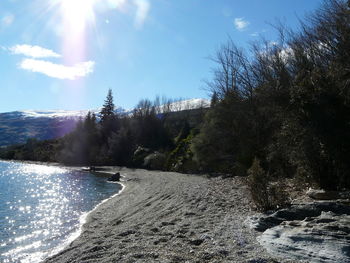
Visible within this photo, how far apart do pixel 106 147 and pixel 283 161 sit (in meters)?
54.6

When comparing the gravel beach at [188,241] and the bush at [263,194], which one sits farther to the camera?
the bush at [263,194]

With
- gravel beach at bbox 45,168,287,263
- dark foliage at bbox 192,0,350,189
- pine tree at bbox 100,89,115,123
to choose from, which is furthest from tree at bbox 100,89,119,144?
gravel beach at bbox 45,168,287,263

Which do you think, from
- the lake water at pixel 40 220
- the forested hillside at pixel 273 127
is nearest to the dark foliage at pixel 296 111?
the forested hillside at pixel 273 127

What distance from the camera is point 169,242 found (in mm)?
8297

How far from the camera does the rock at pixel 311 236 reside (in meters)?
5.94

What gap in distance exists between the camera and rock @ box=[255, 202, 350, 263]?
5.94 m

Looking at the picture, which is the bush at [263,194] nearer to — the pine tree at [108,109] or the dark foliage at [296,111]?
the dark foliage at [296,111]

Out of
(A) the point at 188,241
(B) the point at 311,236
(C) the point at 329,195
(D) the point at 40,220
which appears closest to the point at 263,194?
(C) the point at 329,195

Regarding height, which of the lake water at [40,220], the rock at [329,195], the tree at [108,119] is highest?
the tree at [108,119]

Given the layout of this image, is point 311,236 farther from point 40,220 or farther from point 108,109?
point 108,109

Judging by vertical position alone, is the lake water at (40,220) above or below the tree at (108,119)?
below

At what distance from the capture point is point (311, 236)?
21.3ft

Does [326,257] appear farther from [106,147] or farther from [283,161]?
[106,147]

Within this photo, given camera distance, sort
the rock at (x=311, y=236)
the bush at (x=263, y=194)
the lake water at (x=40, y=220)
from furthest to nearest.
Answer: the lake water at (x=40, y=220), the bush at (x=263, y=194), the rock at (x=311, y=236)
